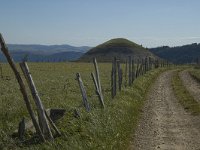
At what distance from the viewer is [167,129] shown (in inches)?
606

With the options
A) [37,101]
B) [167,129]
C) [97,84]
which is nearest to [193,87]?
[97,84]

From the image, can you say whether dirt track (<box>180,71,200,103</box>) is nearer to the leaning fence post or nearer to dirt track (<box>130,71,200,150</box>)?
dirt track (<box>130,71,200,150</box>)

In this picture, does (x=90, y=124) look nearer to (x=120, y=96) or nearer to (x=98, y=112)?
(x=98, y=112)

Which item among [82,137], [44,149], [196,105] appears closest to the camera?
[44,149]

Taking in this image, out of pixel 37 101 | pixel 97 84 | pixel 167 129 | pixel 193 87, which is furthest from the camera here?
pixel 193 87

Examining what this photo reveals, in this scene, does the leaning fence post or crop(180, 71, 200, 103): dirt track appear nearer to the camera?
the leaning fence post

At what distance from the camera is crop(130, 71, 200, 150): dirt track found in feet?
42.3

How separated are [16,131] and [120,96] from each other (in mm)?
9915

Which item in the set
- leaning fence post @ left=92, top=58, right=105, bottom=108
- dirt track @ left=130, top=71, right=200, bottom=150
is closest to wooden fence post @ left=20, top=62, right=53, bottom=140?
dirt track @ left=130, top=71, right=200, bottom=150

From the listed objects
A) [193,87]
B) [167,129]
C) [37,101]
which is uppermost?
[37,101]

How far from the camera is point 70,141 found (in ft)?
36.0

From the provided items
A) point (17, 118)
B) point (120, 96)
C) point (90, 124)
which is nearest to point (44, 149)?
point (90, 124)

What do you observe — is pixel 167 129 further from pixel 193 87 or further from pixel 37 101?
pixel 193 87

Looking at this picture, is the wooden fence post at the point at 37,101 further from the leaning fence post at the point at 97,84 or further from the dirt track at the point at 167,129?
the leaning fence post at the point at 97,84
